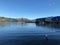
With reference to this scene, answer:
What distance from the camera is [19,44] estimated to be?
15.4 meters

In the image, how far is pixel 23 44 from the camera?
50.6 ft

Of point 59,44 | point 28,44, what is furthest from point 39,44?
point 59,44

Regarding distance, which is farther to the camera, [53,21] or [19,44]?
[53,21]

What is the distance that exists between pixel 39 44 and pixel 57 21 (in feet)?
224

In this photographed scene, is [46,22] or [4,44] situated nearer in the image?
[4,44]

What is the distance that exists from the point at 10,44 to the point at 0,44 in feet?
5.19

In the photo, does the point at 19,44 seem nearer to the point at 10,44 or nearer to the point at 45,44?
the point at 10,44

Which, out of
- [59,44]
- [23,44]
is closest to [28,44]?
[23,44]

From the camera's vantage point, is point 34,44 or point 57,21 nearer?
point 34,44

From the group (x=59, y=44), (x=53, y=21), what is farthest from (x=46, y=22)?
(x=59, y=44)

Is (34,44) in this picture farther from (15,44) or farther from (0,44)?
(0,44)

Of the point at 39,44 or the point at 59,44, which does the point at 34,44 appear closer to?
the point at 39,44

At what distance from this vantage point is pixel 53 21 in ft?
268

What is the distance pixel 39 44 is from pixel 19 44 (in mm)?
3265
